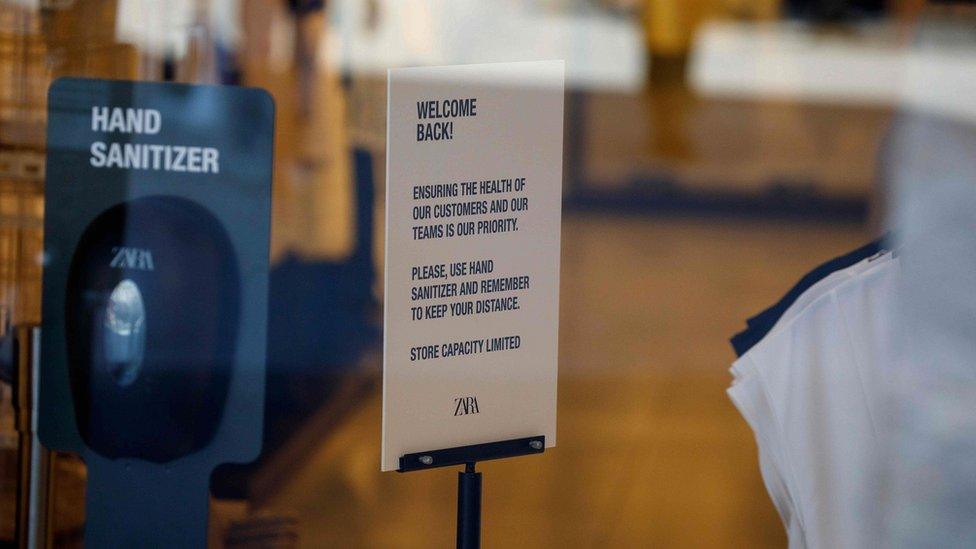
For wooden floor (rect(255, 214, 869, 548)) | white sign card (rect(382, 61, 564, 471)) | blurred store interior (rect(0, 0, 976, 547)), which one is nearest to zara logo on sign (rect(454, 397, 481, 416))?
white sign card (rect(382, 61, 564, 471))

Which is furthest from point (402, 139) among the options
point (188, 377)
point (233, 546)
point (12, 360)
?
point (233, 546)

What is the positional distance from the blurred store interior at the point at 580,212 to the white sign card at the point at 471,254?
0.79 m

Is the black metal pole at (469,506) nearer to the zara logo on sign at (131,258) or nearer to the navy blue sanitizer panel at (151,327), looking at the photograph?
the navy blue sanitizer panel at (151,327)

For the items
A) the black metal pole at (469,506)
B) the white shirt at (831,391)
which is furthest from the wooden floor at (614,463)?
the white shirt at (831,391)

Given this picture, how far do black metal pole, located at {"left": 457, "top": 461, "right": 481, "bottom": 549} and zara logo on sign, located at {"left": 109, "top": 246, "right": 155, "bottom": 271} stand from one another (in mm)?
678

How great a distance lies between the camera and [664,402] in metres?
5.11

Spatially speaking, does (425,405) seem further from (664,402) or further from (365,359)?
(664,402)

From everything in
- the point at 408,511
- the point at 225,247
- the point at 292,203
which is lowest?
the point at 408,511

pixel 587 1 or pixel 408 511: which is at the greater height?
pixel 587 1

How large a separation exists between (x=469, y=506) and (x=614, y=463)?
8.71ft

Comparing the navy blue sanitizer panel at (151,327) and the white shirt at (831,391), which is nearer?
the white shirt at (831,391)

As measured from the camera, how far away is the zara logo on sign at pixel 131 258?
2.01 m

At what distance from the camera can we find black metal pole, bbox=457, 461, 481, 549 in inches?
69.7

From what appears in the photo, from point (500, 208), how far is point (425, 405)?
12.4 inches
